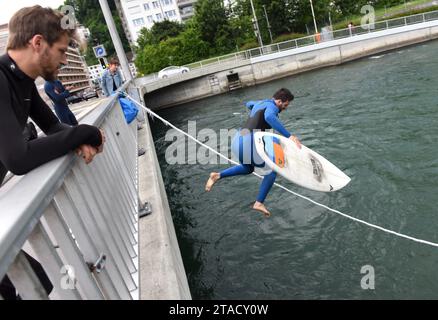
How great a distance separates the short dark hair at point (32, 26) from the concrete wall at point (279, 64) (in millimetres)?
30602

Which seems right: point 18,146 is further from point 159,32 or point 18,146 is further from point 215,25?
point 159,32

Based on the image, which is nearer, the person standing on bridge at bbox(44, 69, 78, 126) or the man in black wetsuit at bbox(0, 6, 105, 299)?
the man in black wetsuit at bbox(0, 6, 105, 299)

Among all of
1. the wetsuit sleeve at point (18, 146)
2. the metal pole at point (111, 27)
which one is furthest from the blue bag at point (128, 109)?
the metal pole at point (111, 27)

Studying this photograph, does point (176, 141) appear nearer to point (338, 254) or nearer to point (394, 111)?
point (394, 111)

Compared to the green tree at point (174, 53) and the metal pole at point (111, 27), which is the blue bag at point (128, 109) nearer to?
the metal pole at point (111, 27)

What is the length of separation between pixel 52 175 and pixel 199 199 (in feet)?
29.4

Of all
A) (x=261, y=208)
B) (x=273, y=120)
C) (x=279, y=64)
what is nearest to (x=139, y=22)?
(x=279, y=64)

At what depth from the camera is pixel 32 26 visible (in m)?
1.95

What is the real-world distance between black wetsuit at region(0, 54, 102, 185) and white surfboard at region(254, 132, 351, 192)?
4759 mm


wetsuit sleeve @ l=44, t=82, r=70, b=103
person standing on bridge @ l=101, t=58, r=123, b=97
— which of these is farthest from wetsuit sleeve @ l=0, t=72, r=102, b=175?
person standing on bridge @ l=101, t=58, r=123, b=97

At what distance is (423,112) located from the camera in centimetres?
1330

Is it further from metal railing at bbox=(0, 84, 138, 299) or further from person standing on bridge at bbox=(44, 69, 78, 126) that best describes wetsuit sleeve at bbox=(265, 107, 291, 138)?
person standing on bridge at bbox=(44, 69, 78, 126)

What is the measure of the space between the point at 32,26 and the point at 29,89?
1.22 feet

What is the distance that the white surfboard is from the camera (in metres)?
6.67
